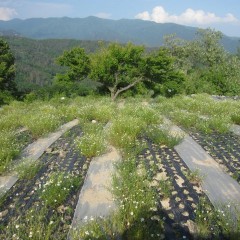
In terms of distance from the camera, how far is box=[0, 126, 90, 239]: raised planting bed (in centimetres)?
526

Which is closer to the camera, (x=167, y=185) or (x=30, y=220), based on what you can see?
(x=30, y=220)

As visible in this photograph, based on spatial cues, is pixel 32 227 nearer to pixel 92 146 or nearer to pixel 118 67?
pixel 92 146

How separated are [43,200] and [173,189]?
2.86 m

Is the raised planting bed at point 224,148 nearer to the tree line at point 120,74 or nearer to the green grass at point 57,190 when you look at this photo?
the green grass at point 57,190

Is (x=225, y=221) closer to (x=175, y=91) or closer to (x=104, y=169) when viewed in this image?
(x=104, y=169)

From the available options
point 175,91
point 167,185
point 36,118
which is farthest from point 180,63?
point 167,185

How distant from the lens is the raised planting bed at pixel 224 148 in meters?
8.22

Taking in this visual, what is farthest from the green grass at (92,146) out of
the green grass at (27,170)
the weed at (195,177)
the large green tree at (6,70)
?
the large green tree at (6,70)

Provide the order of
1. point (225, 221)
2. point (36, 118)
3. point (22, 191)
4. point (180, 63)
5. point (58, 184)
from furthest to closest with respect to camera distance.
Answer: point (180, 63) < point (36, 118) < point (22, 191) < point (58, 184) < point (225, 221)

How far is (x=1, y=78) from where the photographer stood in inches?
1661

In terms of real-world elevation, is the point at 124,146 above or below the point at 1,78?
above

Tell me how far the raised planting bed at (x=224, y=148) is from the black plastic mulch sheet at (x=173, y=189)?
3.76 feet

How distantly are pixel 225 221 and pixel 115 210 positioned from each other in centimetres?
204

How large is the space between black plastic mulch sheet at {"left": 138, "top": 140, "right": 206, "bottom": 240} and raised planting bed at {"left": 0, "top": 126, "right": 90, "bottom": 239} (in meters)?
1.77
